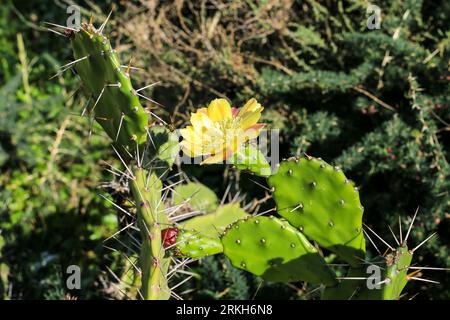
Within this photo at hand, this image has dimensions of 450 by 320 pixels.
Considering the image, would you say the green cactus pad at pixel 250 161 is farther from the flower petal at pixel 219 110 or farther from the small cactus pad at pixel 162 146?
the small cactus pad at pixel 162 146

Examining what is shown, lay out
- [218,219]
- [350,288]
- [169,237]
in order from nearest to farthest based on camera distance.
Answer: [350,288] < [169,237] < [218,219]

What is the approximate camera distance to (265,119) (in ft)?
8.43

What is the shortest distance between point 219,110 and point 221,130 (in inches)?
2.0

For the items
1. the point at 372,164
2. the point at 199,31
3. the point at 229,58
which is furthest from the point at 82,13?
the point at 372,164

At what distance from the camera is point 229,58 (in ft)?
8.85

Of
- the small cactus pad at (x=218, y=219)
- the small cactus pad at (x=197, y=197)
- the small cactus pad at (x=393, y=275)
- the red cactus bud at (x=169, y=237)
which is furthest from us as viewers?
the small cactus pad at (x=197, y=197)

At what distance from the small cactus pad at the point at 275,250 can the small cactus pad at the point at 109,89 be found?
1.12 feet

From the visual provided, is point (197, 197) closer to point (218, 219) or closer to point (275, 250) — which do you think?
point (218, 219)

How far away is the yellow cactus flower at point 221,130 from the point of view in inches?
59.7

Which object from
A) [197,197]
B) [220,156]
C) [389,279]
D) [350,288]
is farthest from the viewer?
[197,197]

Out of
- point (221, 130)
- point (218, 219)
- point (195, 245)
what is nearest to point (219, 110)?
point (221, 130)

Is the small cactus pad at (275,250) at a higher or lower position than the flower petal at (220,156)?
lower

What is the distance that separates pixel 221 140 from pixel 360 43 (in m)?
1.15

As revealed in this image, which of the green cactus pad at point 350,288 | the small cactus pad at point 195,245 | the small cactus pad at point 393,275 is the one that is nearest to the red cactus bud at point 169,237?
the small cactus pad at point 195,245
